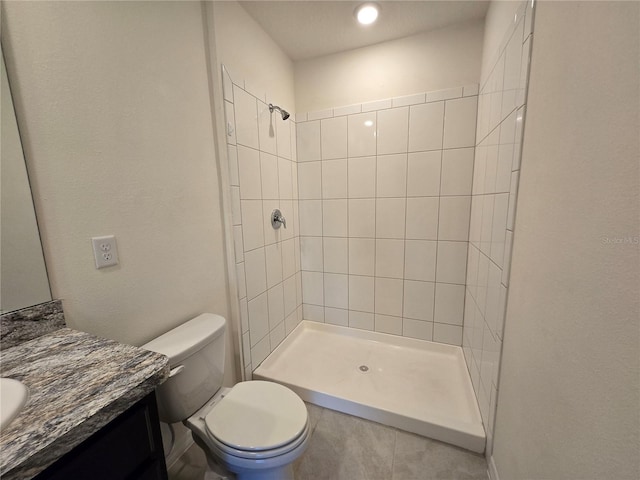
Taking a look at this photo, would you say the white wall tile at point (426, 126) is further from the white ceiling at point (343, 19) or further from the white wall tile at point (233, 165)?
the white wall tile at point (233, 165)

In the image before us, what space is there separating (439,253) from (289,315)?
1261mm

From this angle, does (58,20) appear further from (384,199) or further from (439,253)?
(439,253)

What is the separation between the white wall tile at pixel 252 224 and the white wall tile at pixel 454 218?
4.10 feet

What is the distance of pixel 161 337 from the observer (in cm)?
104

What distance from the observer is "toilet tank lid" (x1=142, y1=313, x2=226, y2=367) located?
95 centimetres

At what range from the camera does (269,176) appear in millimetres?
1754

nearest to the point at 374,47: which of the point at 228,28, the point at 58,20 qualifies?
the point at 228,28

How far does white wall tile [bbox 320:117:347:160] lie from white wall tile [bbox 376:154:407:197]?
0.31m

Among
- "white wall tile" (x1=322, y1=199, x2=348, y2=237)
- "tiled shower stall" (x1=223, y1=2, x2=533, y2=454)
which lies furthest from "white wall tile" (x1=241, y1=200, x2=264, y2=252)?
"white wall tile" (x1=322, y1=199, x2=348, y2=237)

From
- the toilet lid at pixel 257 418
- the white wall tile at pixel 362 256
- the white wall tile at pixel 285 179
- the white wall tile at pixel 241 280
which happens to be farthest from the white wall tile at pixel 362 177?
the toilet lid at pixel 257 418

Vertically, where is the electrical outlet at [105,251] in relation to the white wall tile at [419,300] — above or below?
above

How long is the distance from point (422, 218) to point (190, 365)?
1.65 m

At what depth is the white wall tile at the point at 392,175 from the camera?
186cm

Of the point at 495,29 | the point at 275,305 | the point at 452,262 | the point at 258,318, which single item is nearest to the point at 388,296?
the point at 452,262
